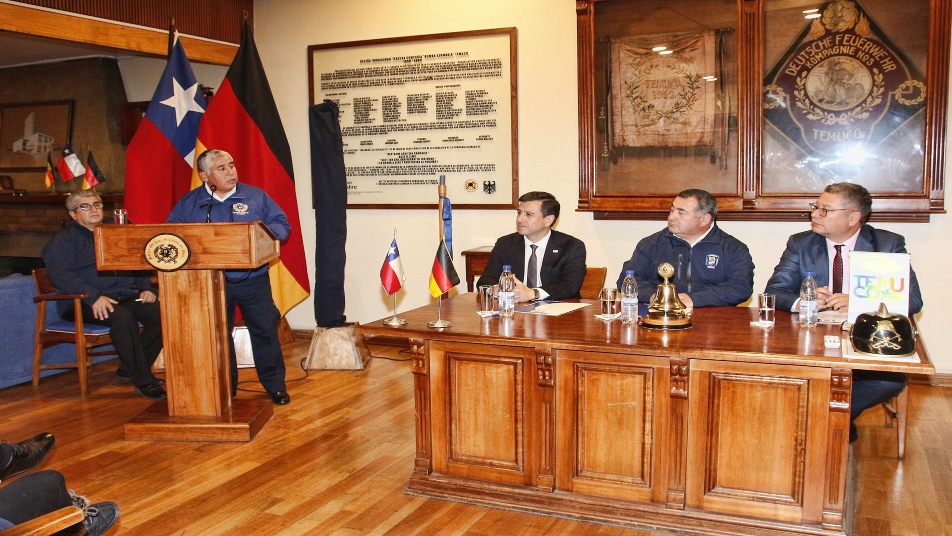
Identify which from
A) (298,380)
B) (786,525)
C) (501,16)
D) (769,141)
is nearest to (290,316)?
(298,380)

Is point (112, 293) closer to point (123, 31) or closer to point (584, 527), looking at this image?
point (123, 31)

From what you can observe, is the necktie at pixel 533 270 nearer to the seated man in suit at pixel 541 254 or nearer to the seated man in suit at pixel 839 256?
the seated man in suit at pixel 541 254

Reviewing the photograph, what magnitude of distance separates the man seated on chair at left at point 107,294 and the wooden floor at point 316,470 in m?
0.24

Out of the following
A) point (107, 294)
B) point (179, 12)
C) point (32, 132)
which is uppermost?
point (179, 12)

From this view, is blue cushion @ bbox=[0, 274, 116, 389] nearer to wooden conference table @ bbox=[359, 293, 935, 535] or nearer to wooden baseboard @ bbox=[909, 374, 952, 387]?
wooden conference table @ bbox=[359, 293, 935, 535]

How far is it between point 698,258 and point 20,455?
297 cm

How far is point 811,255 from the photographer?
3775 millimetres

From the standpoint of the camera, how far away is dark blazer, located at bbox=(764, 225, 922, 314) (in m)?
3.68

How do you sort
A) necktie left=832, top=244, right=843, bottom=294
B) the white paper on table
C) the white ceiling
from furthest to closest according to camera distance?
the white ceiling → necktie left=832, top=244, right=843, bottom=294 → the white paper on table

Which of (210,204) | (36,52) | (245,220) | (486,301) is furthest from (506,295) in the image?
(36,52)

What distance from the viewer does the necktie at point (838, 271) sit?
3719mm

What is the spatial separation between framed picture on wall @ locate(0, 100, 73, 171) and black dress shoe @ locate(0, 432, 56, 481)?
6208 mm

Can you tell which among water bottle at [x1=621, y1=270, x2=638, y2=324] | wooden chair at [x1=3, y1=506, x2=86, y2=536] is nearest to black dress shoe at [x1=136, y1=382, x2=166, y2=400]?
water bottle at [x1=621, y1=270, x2=638, y2=324]

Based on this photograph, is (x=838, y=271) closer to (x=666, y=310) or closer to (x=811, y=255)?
(x=811, y=255)
